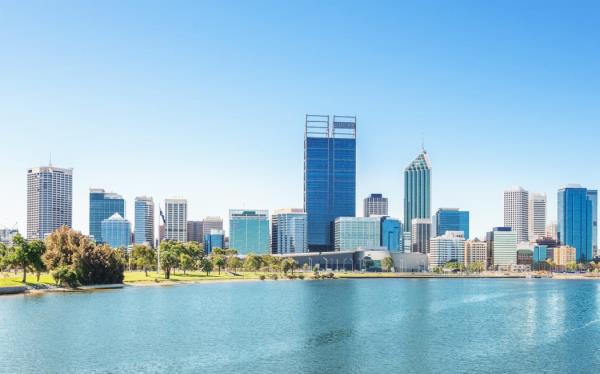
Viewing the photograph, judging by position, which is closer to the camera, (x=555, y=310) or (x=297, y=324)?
(x=297, y=324)

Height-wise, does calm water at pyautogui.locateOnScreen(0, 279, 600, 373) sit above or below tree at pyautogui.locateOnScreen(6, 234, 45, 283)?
below

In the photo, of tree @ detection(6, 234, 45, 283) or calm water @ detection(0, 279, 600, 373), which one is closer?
calm water @ detection(0, 279, 600, 373)

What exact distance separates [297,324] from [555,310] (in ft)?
254

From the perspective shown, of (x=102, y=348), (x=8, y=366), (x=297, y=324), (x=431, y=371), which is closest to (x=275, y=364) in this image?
(x=431, y=371)

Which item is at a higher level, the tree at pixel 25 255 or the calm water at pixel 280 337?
the tree at pixel 25 255

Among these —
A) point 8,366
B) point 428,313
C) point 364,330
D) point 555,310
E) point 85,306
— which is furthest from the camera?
point 555,310

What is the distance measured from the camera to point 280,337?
11344cm

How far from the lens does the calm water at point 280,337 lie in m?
89.6

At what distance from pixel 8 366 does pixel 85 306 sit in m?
65.7

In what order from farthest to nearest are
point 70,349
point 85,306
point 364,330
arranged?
point 85,306
point 364,330
point 70,349

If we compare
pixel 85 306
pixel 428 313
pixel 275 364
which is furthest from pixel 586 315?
pixel 85 306

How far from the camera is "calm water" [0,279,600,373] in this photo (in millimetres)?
89562

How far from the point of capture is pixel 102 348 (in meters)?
97.9

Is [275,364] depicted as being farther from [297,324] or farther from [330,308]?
[330,308]
